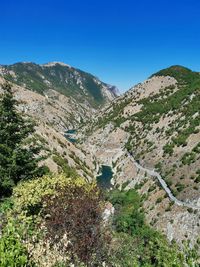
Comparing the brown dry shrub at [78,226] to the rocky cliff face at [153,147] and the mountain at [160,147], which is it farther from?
the mountain at [160,147]

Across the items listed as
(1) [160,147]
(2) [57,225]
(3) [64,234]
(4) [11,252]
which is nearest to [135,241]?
(2) [57,225]

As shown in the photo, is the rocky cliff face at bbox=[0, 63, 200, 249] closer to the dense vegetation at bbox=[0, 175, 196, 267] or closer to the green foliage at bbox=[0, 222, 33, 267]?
the dense vegetation at bbox=[0, 175, 196, 267]

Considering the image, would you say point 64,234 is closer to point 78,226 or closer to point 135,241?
point 78,226

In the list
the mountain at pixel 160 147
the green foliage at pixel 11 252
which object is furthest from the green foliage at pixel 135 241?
the green foliage at pixel 11 252

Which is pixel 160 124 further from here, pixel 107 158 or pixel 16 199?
pixel 16 199

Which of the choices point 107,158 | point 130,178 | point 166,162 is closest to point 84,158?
point 130,178
